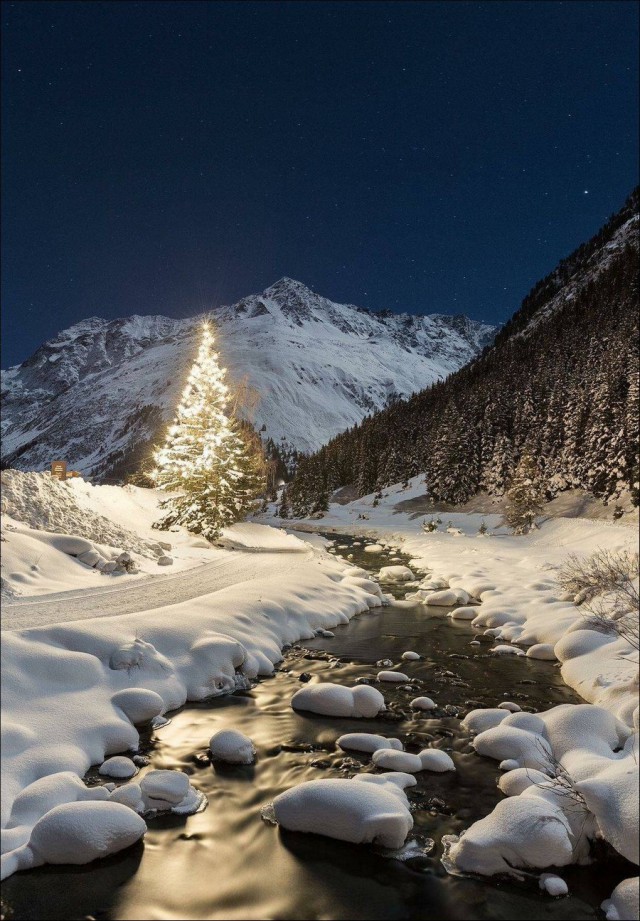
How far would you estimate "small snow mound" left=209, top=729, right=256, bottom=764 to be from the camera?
28.1ft

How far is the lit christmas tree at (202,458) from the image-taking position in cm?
2998

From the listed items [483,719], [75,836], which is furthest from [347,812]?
[483,719]

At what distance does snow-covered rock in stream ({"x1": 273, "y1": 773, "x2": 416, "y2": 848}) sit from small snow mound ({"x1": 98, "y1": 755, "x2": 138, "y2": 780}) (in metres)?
2.35

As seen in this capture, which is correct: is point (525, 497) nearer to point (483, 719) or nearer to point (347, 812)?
point (483, 719)

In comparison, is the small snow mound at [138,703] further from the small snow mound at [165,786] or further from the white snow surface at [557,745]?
the white snow surface at [557,745]

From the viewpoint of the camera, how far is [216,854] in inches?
246

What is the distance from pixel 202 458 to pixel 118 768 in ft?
75.2

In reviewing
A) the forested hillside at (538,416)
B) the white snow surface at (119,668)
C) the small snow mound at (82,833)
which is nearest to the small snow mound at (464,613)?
the white snow surface at (119,668)

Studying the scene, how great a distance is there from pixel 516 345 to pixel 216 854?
12067 centimetres

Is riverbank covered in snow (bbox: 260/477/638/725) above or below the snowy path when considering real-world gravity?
below

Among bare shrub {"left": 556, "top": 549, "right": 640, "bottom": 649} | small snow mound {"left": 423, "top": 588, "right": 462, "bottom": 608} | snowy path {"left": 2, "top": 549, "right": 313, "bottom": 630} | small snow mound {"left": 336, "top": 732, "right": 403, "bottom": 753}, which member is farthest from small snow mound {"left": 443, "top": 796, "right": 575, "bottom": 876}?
small snow mound {"left": 423, "top": 588, "right": 462, "bottom": 608}

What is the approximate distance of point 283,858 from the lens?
20.8ft

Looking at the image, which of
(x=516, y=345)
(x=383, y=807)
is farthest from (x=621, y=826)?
(x=516, y=345)

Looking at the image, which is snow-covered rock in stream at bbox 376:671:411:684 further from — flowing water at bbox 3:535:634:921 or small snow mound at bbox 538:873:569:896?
small snow mound at bbox 538:873:569:896
